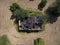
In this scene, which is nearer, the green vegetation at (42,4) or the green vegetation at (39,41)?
the green vegetation at (39,41)

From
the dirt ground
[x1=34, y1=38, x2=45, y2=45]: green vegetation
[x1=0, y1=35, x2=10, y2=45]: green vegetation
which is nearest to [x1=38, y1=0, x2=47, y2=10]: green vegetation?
the dirt ground

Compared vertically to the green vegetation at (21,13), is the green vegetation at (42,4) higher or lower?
higher

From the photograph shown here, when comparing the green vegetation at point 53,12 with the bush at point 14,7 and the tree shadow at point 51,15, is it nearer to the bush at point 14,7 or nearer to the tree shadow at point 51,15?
the tree shadow at point 51,15

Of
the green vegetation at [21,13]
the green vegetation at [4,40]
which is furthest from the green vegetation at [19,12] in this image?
the green vegetation at [4,40]

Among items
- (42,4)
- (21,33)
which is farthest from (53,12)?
(21,33)

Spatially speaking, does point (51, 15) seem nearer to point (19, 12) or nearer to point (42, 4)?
point (42, 4)

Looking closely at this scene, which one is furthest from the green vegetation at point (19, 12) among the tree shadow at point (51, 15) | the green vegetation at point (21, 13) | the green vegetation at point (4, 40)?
the green vegetation at point (4, 40)

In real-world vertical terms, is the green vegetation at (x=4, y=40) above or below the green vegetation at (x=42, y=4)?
below

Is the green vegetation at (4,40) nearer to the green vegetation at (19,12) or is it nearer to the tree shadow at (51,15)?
the green vegetation at (19,12)

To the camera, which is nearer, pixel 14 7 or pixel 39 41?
pixel 39 41

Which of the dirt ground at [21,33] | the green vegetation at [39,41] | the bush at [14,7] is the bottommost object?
the green vegetation at [39,41]
